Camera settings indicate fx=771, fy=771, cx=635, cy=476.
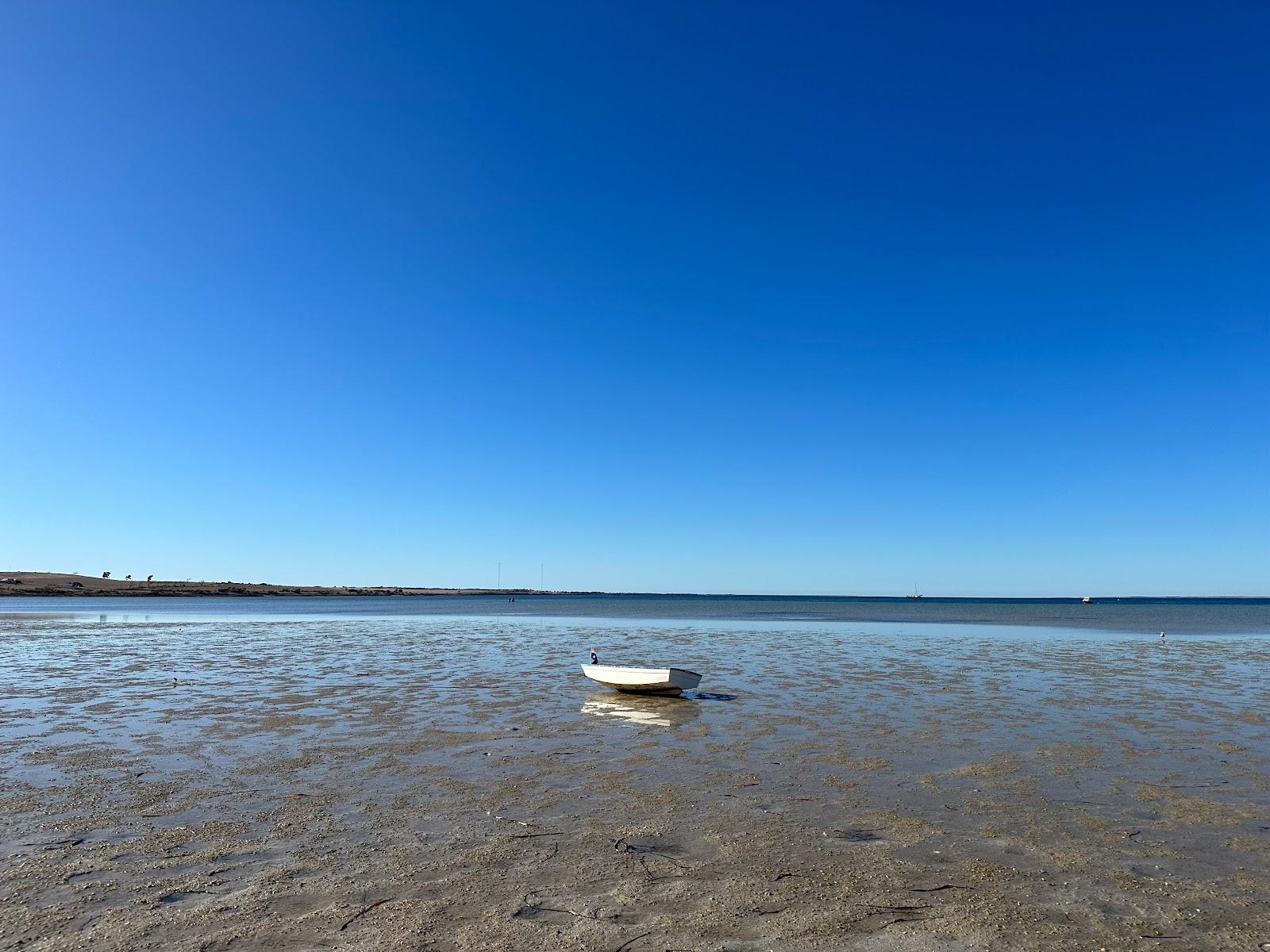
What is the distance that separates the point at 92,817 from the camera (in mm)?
9711

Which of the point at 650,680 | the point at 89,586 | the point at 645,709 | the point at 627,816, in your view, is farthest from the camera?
the point at 89,586

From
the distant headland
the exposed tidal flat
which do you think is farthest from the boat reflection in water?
the distant headland

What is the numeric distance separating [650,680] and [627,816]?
10.9 metres

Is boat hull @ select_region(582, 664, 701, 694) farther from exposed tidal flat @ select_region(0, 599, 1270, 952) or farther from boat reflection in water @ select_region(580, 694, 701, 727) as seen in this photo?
exposed tidal flat @ select_region(0, 599, 1270, 952)

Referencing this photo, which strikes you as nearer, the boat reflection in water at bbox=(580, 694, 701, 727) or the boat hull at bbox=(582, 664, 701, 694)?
the boat reflection in water at bbox=(580, 694, 701, 727)

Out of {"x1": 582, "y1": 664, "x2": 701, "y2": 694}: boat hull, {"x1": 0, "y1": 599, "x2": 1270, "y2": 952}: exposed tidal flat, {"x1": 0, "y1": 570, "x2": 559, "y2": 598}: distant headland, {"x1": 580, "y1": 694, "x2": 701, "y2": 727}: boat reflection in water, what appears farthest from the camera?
{"x1": 0, "y1": 570, "x2": 559, "y2": 598}: distant headland

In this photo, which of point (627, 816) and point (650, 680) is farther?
point (650, 680)

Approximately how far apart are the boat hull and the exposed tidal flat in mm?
361

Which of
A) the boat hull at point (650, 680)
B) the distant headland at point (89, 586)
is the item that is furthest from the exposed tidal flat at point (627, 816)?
the distant headland at point (89, 586)

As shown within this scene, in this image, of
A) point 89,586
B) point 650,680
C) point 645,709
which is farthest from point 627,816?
→ point 89,586

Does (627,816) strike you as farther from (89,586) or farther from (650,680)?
(89,586)

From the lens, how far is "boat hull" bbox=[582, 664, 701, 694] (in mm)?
20797

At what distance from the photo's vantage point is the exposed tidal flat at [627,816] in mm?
6773

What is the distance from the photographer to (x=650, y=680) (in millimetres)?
20922
